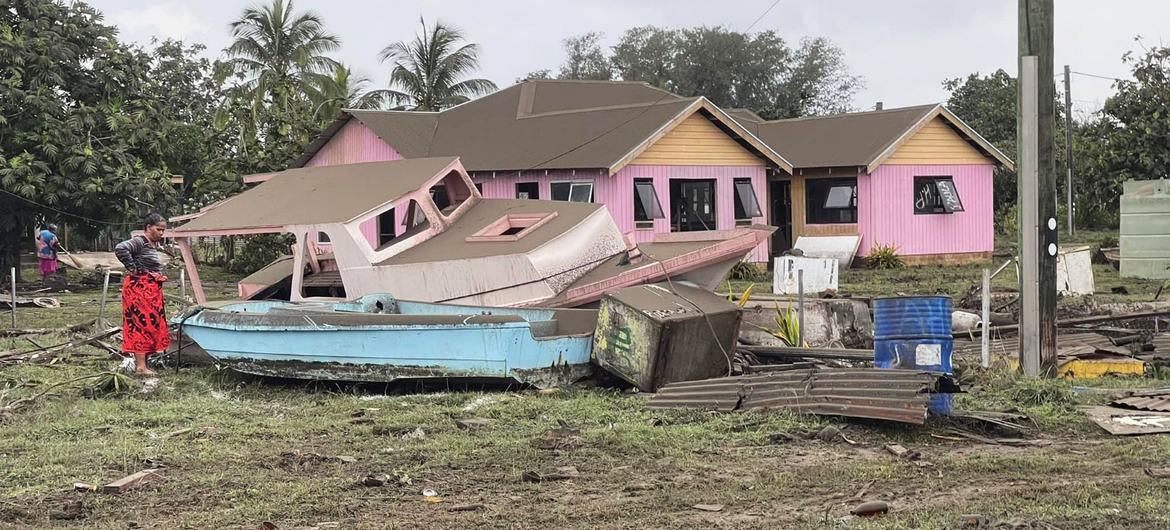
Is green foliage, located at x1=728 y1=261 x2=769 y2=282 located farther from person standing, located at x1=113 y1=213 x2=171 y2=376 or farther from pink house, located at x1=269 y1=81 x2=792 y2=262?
person standing, located at x1=113 y1=213 x2=171 y2=376

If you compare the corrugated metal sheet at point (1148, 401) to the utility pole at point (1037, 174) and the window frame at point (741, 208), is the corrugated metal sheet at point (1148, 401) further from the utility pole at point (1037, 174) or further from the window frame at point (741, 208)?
the window frame at point (741, 208)

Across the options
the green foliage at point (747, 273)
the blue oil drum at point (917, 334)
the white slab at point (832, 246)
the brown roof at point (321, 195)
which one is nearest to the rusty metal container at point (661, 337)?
the blue oil drum at point (917, 334)

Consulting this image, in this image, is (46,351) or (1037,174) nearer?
(1037,174)

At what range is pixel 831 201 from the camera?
29.3 m

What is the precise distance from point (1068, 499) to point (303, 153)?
26.7m

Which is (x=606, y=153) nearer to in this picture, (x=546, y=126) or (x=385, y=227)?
(x=546, y=126)

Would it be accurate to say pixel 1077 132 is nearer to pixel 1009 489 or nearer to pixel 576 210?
pixel 576 210

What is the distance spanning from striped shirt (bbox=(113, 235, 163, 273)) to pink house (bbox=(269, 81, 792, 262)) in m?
12.5

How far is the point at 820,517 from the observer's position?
592 cm

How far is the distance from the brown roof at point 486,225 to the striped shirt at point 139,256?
2365mm

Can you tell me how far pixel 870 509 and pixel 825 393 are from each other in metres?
2.61

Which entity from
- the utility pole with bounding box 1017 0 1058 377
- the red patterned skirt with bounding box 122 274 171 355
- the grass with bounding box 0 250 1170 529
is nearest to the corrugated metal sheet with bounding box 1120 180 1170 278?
the utility pole with bounding box 1017 0 1058 377

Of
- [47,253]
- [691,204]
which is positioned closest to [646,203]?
[691,204]

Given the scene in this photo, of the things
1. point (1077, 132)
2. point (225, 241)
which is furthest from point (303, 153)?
point (1077, 132)
